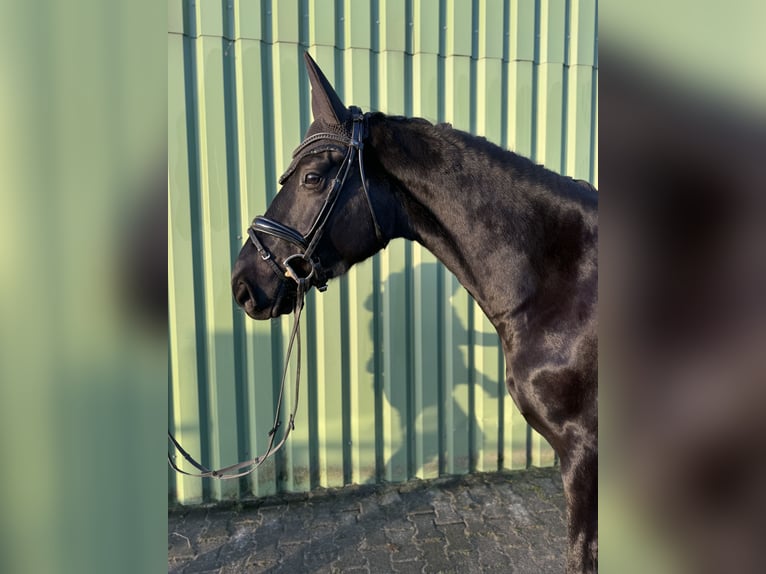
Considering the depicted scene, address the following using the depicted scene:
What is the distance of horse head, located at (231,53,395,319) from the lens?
5.53 feet

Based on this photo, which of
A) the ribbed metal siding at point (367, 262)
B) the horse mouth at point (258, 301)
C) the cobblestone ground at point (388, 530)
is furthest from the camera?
the ribbed metal siding at point (367, 262)

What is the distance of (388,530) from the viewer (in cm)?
278

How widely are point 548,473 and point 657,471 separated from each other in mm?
3480

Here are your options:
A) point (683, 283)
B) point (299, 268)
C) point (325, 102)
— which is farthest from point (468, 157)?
point (683, 283)

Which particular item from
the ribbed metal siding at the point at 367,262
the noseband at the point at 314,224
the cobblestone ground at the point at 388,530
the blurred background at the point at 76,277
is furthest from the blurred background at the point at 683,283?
the ribbed metal siding at the point at 367,262

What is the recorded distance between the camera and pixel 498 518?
2.91 meters

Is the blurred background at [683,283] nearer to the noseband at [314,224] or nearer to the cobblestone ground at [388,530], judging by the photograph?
the noseband at [314,224]

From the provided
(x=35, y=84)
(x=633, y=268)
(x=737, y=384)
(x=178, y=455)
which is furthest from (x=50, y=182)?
(x=178, y=455)

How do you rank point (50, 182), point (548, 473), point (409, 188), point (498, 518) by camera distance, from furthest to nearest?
point (548, 473) → point (498, 518) → point (409, 188) → point (50, 182)

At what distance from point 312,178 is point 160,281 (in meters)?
1.39

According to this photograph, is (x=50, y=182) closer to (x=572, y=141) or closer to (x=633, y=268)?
(x=633, y=268)

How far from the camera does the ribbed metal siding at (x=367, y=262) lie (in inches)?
114

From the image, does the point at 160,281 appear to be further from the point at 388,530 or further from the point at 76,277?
the point at 388,530

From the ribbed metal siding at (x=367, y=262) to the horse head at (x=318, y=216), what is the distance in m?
1.30
